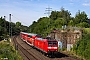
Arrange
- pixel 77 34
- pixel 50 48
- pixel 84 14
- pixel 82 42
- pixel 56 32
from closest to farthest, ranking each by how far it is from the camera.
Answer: pixel 50 48 < pixel 82 42 < pixel 77 34 < pixel 56 32 < pixel 84 14

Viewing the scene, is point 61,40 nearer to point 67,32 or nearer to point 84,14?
Result: point 67,32

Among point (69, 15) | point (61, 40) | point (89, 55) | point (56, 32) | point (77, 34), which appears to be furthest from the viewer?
point (69, 15)

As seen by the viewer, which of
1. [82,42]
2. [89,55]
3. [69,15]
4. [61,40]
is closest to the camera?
[89,55]

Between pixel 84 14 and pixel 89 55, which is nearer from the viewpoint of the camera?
pixel 89 55

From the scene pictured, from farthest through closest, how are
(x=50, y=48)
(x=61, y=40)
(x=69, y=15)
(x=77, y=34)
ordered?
(x=69, y=15) < (x=61, y=40) < (x=77, y=34) < (x=50, y=48)

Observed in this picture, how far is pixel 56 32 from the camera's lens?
173ft

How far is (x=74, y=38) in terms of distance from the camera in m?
45.5

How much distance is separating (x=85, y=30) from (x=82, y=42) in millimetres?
8856

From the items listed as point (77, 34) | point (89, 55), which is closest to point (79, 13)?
point (77, 34)

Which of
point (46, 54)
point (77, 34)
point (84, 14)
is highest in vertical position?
point (84, 14)

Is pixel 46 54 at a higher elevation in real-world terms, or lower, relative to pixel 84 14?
lower

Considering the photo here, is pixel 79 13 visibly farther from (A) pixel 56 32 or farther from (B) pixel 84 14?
(A) pixel 56 32

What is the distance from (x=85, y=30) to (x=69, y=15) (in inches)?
2316

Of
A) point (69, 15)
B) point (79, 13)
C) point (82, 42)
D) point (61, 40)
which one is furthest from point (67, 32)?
point (69, 15)
